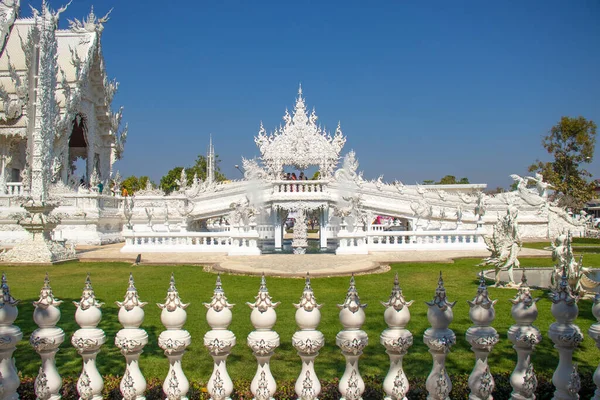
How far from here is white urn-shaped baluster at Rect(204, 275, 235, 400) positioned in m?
3.69

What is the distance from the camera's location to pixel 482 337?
3658 mm

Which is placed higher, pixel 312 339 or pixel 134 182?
pixel 134 182

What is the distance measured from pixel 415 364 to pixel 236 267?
863 cm

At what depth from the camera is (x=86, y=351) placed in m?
3.82

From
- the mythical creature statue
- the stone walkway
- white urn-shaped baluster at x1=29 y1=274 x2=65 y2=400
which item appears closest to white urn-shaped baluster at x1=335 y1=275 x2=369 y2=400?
white urn-shaped baluster at x1=29 y1=274 x2=65 y2=400

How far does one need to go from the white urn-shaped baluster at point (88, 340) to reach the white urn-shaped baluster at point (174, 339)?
1.71 feet

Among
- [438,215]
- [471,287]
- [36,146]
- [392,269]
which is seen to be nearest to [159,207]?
[36,146]

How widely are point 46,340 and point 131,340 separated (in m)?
0.68

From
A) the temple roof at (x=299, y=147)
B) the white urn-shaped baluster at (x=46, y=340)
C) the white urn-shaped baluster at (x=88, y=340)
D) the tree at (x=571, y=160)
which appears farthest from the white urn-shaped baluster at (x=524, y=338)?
the tree at (x=571, y=160)

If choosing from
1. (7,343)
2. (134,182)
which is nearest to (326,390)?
(7,343)

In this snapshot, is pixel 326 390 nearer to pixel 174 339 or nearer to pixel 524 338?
pixel 174 339

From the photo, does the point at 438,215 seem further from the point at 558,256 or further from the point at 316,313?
the point at 316,313

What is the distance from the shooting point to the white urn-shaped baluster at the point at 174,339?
3.71 m

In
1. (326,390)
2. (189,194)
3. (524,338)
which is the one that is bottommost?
(326,390)
